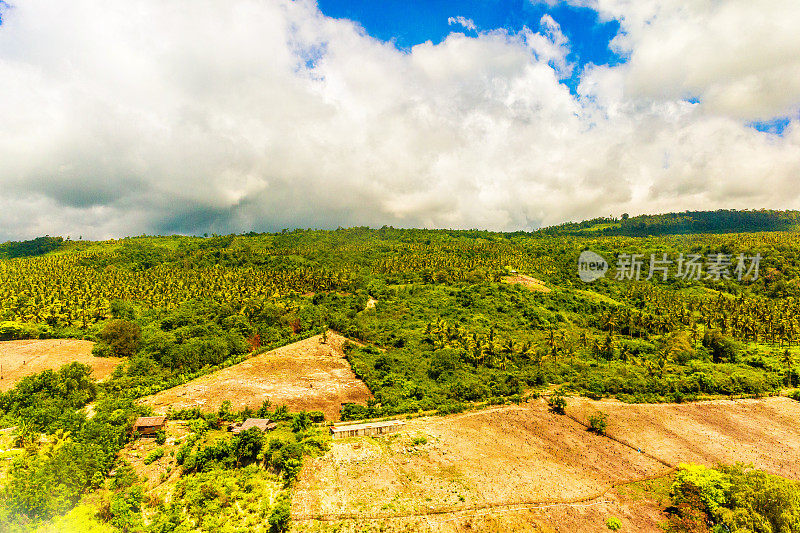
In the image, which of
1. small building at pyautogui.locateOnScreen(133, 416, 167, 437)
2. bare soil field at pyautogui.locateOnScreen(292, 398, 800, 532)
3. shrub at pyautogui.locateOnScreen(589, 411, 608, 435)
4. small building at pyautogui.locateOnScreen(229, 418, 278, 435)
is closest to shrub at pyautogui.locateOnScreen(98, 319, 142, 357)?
small building at pyautogui.locateOnScreen(133, 416, 167, 437)

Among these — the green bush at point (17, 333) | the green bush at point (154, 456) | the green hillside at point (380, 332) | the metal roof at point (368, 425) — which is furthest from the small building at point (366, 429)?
the green bush at point (17, 333)

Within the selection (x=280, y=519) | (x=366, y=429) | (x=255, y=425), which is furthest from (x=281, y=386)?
(x=280, y=519)

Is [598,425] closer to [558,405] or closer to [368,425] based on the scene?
[558,405]

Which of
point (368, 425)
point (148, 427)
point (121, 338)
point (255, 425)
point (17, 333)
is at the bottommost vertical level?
point (368, 425)

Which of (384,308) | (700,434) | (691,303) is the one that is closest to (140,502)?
(700,434)

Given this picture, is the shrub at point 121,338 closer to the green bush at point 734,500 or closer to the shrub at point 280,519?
the shrub at point 280,519

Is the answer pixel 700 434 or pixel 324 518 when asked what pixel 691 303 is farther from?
pixel 324 518
